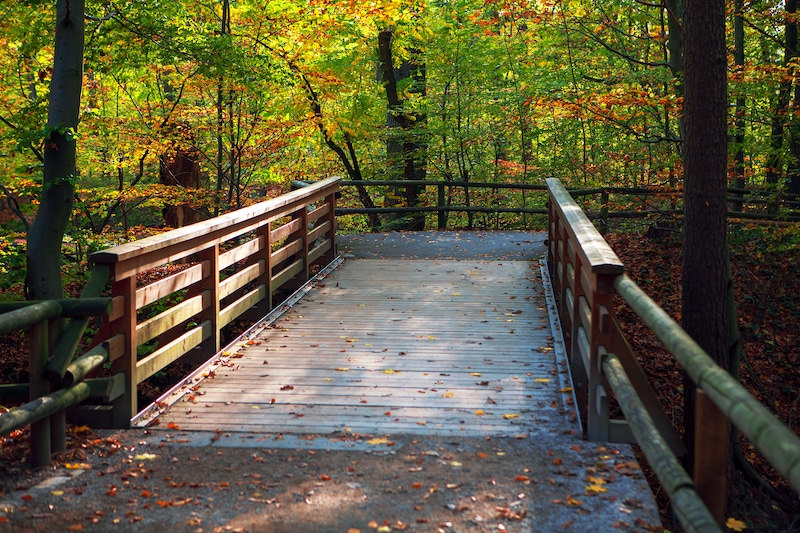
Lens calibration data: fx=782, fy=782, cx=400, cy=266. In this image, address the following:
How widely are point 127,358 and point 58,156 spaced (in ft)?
12.6

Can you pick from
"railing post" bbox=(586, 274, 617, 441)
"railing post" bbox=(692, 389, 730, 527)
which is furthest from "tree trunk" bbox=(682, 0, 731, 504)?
"railing post" bbox=(692, 389, 730, 527)

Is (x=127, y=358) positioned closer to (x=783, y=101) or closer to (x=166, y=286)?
(x=166, y=286)

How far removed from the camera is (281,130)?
13891 millimetres

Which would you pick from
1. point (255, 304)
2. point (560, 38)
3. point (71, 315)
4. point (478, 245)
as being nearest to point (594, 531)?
point (71, 315)

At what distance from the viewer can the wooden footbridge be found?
11.6 feet

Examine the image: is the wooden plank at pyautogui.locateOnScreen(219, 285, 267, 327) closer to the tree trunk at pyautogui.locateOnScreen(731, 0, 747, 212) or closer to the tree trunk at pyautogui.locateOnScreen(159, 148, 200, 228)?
the tree trunk at pyautogui.locateOnScreen(159, 148, 200, 228)

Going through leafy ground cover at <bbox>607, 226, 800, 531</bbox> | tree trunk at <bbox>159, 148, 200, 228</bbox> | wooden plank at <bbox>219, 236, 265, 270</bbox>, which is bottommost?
leafy ground cover at <bbox>607, 226, 800, 531</bbox>

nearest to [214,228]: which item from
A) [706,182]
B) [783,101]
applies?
[706,182]

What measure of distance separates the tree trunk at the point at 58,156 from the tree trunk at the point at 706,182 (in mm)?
5793

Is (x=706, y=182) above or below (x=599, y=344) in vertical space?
above

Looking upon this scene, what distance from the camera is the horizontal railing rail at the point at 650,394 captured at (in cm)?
229

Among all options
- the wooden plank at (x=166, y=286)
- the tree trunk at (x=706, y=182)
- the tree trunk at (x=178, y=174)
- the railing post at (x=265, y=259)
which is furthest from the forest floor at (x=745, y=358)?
the tree trunk at (x=178, y=174)

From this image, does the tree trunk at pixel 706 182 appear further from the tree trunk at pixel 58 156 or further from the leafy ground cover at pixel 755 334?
the tree trunk at pixel 58 156

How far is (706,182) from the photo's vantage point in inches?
248
